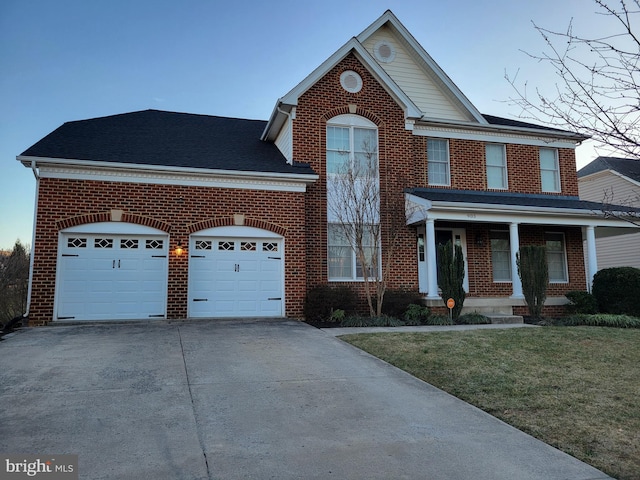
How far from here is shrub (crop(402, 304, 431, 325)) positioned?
12023 millimetres

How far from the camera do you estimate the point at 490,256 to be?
1471 centimetres

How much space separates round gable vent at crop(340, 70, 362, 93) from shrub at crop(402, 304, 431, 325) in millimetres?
6968

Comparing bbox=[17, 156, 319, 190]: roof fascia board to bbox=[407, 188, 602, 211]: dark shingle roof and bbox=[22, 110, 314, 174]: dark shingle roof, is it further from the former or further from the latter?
bbox=[407, 188, 602, 211]: dark shingle roof

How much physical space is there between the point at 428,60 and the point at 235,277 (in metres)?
10.2

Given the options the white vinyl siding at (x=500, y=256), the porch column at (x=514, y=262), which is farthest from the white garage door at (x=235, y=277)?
the white vinyl siding at (x=500, y=256)

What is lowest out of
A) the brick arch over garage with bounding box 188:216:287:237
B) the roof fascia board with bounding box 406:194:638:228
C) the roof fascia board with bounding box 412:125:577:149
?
the brick arch over garage with bounding box 188:216:287:237

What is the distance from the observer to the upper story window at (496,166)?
50.9ft

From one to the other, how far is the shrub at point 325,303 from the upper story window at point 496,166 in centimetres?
714

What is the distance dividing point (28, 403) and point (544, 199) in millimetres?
15671

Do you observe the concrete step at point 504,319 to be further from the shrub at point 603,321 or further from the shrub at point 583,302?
the shrub at point 583,302

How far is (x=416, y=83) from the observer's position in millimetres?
15703

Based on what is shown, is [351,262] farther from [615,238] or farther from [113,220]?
[615,238]

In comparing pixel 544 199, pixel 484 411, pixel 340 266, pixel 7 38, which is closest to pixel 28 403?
pixel 484 411

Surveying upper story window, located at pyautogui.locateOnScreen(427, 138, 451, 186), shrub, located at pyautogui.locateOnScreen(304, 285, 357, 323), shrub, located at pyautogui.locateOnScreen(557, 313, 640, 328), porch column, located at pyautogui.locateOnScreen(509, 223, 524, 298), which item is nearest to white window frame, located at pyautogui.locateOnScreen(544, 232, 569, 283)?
porch column, located at pyautogui.locateOnScreen(509, 223, 524, 298)
